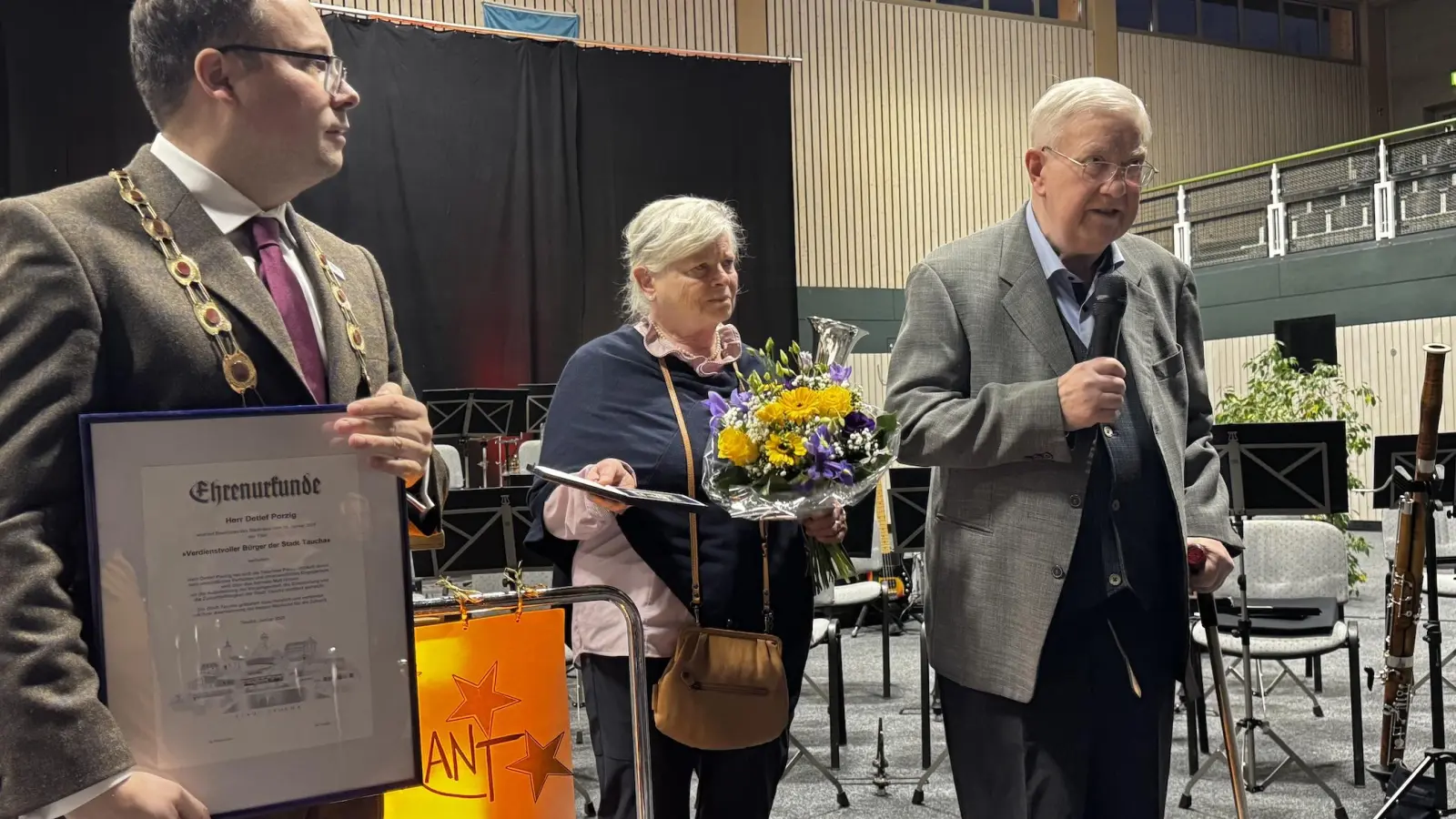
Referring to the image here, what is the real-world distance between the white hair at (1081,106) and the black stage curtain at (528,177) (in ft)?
26.9

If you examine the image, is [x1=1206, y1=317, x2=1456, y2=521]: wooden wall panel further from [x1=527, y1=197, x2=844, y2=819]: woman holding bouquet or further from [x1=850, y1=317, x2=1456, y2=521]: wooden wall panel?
[x1=527, y1=197, x2=844, y2=819]: woman holding bouquet

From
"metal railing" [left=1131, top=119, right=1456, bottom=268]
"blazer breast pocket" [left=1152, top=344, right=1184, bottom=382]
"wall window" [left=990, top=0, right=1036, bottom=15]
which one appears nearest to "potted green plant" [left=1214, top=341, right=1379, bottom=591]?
"metal railing" [left=1131, top=119, right=1456, bottom=268]

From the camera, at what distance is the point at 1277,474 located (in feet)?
15.3

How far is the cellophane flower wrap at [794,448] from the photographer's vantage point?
1996mm

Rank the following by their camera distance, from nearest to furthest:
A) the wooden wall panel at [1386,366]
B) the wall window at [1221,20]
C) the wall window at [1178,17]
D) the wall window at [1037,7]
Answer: the wooden wall panel at [1386,366]
the wall window at [1037,7]
the wall window at [1178,17]
the wall window at [1221,20]

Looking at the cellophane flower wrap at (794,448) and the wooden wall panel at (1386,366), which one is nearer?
the cellophane flower wrap at (794,448)

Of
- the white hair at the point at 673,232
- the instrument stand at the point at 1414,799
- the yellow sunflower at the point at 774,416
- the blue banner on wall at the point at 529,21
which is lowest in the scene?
the instrument stand at the point at 1414,799

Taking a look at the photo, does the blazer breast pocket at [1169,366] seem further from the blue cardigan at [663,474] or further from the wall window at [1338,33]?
the wall window at [1338,33]

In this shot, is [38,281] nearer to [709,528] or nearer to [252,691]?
[252,691]

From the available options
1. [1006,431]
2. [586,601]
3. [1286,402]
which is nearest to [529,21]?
[1286,402]

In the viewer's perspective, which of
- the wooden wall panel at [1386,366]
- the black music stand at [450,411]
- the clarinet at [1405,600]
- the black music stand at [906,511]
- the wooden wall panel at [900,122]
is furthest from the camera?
the wooden wall panel at [900,122]

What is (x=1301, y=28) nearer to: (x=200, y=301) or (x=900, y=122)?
(x=900, y=122)

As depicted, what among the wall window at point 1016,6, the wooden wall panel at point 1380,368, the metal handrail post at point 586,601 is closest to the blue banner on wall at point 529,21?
the wooden wall panel at point 1380,368

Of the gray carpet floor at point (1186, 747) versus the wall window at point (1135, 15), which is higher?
the wall window at point (1135, 15)
